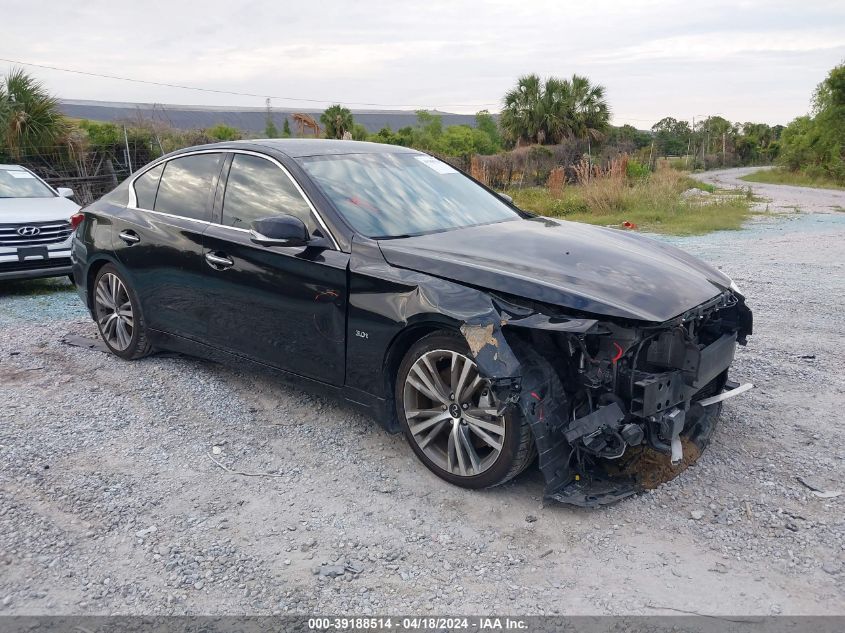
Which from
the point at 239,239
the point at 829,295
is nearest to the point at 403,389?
the point at 239,239

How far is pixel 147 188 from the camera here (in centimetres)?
529

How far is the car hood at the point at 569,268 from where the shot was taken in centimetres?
330

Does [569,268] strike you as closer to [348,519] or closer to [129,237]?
[348,519]

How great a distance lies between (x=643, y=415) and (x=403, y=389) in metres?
1.17

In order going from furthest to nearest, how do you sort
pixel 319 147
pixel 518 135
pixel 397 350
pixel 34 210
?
pixel 518 135
pixel 34 210
pixel 319 147
pixel 397 350

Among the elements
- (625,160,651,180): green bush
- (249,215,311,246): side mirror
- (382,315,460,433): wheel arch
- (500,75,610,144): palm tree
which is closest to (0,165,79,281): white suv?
(249,215,311,246): side mirror

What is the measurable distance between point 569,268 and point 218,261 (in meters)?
2.20

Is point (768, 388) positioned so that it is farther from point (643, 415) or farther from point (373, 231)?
point (373, 231)

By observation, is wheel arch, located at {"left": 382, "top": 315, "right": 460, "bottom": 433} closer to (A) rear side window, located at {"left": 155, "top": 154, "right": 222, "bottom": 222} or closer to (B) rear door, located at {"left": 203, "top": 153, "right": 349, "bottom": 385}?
(B) rear door, located at {"left": 203, "top": 153, "right": 349, "bottom": 385}

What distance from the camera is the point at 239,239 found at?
4352mm

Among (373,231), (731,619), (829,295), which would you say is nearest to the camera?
(731,619)

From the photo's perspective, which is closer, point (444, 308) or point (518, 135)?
point (444, 308)

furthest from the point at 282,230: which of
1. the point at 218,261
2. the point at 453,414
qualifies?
the point at 453,414

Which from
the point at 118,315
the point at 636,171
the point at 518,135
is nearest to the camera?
the point at 118,315
